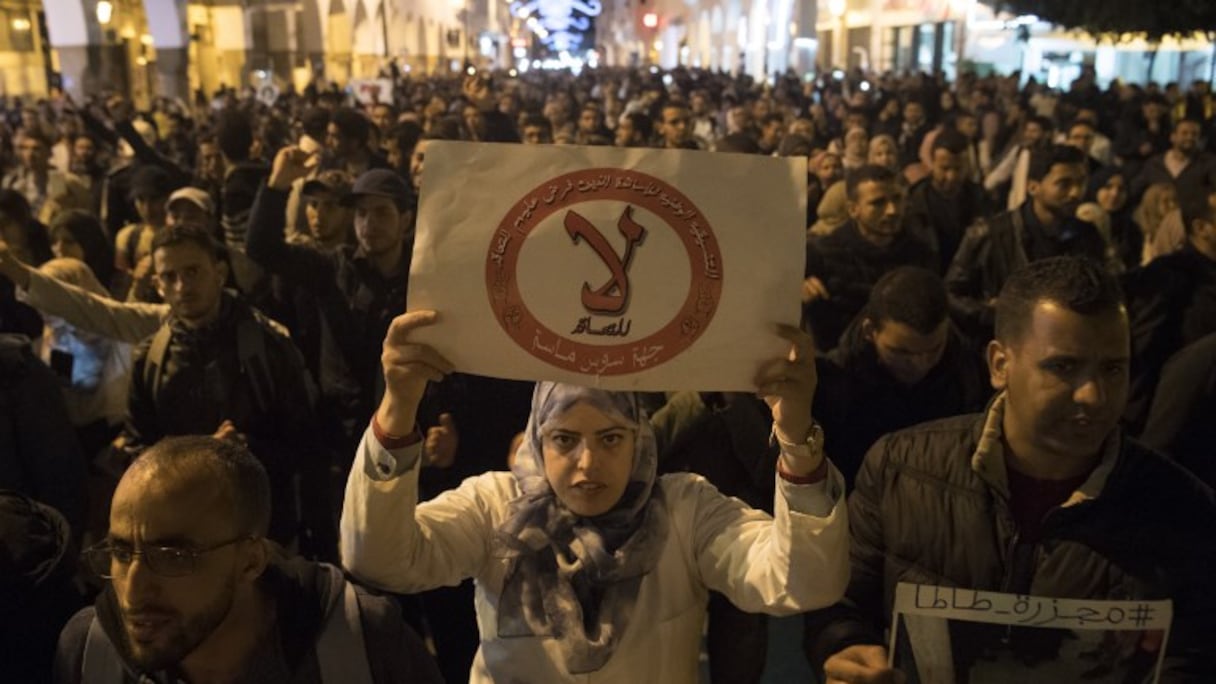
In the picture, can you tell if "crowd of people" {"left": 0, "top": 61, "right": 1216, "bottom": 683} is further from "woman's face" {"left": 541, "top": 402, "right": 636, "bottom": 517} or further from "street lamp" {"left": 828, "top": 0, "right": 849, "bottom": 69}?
"street lamp" {"left": 828, "top": 0, "right": 849, "bottom": 69}

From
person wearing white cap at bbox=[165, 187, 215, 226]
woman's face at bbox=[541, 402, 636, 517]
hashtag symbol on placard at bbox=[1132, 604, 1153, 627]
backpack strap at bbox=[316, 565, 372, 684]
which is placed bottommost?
backpack strap at bbox=[316, 565, 372, 684]

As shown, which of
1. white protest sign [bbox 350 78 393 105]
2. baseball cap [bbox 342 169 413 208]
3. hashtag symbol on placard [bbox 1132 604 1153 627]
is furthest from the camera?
white protest sign [bbox 350 78 393 105]

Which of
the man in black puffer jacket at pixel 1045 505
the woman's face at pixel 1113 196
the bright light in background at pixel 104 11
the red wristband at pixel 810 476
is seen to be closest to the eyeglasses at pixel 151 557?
the red wristband at pixel 810 476

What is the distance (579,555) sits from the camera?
2293mm

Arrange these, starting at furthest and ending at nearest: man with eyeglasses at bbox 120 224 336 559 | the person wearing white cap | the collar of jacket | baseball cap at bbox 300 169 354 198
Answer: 1. baseball cap at bbox 300 169 354 198
2. the person wearing white cap
3. man with eyeglasses at bbox 120 224 336 559
4. the collar of jacket

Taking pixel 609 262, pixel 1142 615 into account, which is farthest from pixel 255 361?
pixel 1142 615

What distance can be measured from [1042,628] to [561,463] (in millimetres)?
Result: 957

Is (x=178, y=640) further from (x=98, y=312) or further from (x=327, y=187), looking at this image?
(x=327, y=187)

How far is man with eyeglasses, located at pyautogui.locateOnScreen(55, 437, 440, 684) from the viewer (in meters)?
1.98

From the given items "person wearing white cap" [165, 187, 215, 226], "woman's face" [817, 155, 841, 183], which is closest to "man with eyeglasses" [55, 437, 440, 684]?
"person wearing white cap" [165, 187, 215, 226]

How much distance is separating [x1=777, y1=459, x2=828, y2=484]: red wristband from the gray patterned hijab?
396 mm

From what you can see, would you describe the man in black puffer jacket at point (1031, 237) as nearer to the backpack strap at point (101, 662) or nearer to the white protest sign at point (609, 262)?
the white protest sign at point (609, 262)

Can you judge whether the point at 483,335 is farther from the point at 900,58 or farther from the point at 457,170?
the point at 900,58

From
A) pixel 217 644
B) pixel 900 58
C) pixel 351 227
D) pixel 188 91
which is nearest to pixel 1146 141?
pixel 351 227
